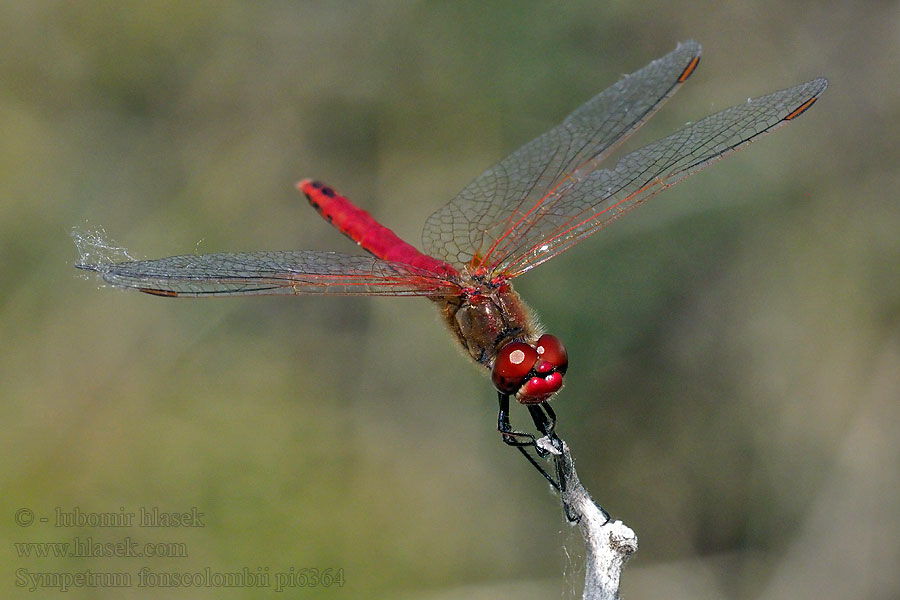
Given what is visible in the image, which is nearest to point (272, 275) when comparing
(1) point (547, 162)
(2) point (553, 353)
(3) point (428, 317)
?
(2) point (553, 353)

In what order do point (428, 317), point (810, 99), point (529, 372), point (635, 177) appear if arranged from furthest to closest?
point (428, 317), point (635, 177), point (810, 99), point (529, 372)

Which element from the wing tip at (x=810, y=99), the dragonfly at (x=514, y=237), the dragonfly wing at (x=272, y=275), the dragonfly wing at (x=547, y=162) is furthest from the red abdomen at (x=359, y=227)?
the wing tip at (x=810, y=99)

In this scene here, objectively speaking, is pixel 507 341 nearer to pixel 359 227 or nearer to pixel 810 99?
pixel 359 227

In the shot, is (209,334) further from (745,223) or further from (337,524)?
(745,223)

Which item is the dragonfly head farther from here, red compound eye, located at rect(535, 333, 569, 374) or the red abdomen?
the red abdomen

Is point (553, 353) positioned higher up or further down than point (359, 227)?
further down

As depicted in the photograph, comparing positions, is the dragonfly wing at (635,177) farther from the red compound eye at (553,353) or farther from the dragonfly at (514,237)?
the red compound eye at (553,353)

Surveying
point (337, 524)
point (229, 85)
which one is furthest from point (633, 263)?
point (229, 85)
